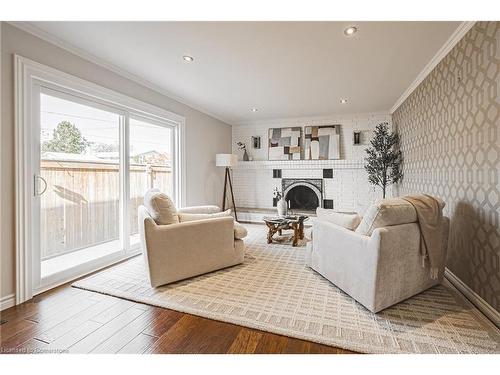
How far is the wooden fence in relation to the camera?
2.45 metres

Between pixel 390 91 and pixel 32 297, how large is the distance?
201 inches

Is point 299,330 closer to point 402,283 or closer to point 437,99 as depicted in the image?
point 402,283

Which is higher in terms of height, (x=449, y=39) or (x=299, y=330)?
(x=449, y=39)

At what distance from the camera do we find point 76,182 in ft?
8.96

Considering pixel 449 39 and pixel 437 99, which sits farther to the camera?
pixel 437 99

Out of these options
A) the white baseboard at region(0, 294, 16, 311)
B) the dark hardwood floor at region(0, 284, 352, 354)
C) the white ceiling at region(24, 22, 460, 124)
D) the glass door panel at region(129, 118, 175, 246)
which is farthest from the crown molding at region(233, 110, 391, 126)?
the white baseboard at region(0, 294, 16, 311)

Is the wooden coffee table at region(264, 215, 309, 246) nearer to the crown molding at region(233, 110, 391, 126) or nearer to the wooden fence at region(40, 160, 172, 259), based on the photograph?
the wooden fence at region(40, 160, 172, 259)

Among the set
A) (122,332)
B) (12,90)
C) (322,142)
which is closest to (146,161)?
(12,90)

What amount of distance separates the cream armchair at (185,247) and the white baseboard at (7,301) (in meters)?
1.04

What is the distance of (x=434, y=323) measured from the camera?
1.73 meters
